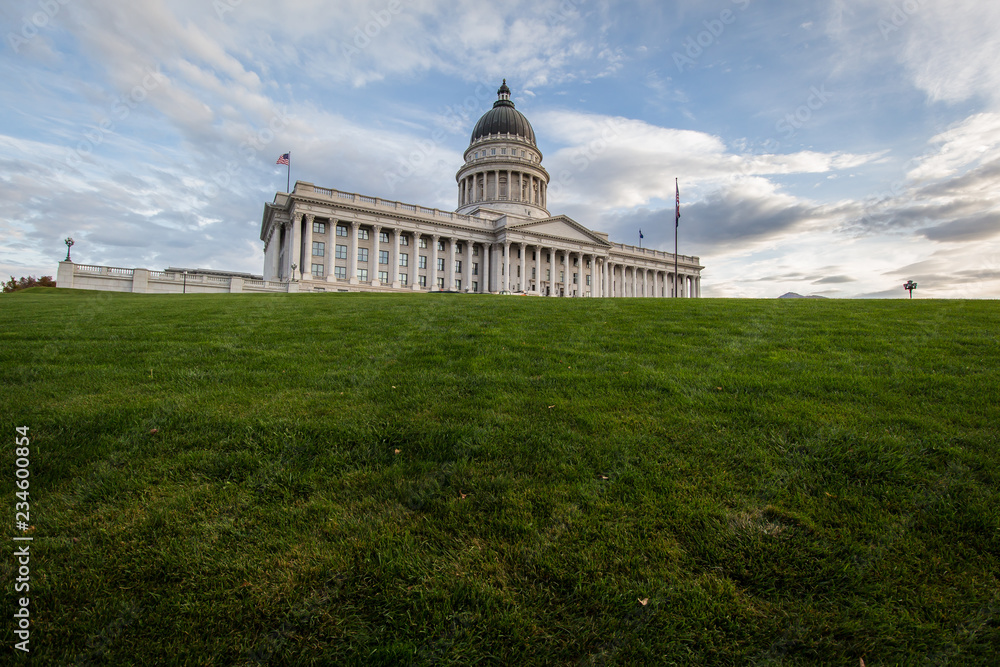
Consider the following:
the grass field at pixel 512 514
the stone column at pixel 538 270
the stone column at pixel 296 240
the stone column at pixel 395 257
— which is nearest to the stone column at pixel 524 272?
the stone column at pixel 538 270

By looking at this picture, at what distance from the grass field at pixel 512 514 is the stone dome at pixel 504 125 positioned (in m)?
92.1

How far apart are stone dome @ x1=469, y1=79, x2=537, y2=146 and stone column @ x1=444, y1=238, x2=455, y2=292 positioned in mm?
32772

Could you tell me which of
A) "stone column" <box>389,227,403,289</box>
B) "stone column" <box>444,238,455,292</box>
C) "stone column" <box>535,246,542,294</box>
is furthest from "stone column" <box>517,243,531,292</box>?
"stone column" <box>389,227,403,289</box>

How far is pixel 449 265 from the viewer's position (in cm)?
7081

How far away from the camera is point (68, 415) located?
5152 millimetres

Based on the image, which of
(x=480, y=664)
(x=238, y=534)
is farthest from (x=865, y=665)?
(x=238, y=534)

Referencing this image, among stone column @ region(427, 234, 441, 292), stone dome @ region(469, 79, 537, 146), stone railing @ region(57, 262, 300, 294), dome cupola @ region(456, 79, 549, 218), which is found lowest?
stone railing @ region(57, 262, 300, 294)

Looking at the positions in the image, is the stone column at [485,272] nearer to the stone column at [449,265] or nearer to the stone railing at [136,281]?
the stone column at [449,265]

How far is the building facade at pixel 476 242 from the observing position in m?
59.5

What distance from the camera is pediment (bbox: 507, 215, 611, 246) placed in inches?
2918

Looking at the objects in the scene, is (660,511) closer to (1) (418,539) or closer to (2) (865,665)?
(2) (865,665)

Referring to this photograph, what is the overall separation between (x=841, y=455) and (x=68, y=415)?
8.37 meters

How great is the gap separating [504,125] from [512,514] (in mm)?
96175

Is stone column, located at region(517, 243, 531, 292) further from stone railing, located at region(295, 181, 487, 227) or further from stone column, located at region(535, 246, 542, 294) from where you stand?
stone railing, located at region(295, 181, 487, 227)
